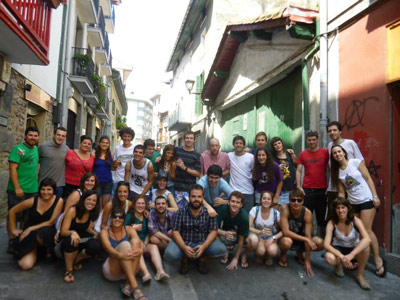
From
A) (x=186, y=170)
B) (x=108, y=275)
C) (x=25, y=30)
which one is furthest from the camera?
(x=25, y=30)

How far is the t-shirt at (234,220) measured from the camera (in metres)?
3.79

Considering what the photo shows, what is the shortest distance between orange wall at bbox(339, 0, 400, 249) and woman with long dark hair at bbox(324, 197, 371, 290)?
705 millimetres

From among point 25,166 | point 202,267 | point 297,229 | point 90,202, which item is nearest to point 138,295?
point 202,267

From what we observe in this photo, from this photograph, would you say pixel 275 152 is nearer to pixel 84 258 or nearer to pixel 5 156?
pixel 84 258

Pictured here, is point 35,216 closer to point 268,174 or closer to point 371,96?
point 268,174

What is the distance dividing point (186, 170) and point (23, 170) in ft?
7.54

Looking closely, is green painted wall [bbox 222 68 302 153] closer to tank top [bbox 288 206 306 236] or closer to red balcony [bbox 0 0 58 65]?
tank top [bbox 288 206 306 236]

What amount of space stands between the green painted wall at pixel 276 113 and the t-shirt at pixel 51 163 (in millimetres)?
4394

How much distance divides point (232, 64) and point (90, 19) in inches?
241

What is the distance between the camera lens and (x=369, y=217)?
144 inches

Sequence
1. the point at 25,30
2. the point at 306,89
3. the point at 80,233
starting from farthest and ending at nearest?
1. the point at 306,89
2. the point at 25,30
3. the point at 80,233

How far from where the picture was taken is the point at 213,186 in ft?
13.6

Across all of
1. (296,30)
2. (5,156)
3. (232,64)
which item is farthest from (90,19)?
(296,30)

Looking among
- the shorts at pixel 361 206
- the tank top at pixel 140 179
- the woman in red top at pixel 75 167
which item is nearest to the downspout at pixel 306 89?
the shorts at pixel 361 206
